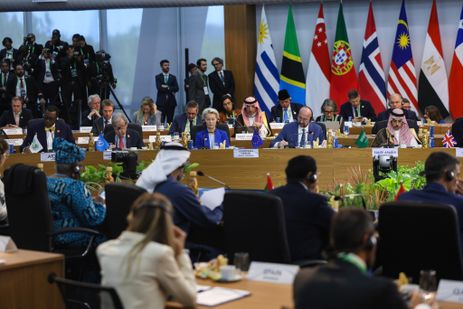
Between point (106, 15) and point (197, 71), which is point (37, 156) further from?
point (106, 15)

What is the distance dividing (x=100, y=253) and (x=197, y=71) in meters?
12.5

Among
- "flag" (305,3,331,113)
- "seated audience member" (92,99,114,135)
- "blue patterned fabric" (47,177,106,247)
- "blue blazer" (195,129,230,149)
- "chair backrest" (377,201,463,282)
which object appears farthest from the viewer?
"flag" (305,3,331,113)

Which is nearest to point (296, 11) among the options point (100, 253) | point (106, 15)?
point (106, 15)

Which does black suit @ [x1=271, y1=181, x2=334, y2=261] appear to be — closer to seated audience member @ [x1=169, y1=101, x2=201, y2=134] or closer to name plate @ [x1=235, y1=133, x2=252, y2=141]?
name plate @ [x1=235, y1=133, x2=252, y2=141]

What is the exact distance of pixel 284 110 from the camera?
13.2 metres

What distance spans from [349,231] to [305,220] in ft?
6.70

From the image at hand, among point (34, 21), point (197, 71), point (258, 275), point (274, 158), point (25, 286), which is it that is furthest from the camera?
point (34, 21)

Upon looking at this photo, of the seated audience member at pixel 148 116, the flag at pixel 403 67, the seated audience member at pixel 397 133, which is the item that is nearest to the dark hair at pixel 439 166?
the seated audience member at pixel 397 133

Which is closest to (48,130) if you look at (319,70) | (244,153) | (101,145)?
(101,145)

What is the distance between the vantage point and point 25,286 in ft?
17.2

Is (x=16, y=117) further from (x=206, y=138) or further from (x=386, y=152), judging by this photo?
(x=386, y=152)

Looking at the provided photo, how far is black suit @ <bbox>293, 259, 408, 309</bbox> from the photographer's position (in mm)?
3129

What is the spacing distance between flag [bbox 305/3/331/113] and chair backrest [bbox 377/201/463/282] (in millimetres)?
11487

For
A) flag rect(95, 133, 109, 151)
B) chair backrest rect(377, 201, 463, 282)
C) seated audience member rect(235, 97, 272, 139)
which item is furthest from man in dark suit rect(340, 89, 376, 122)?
chair backrest rect(377, 201, 463, 282)
